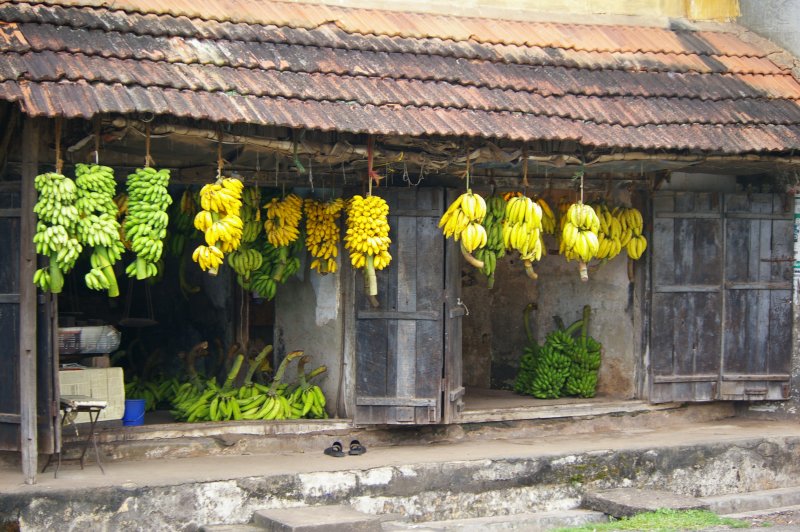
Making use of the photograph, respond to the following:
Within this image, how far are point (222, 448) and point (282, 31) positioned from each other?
3173 mm

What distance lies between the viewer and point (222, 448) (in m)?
8.75

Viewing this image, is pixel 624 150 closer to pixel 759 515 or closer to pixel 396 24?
pixel 396 24

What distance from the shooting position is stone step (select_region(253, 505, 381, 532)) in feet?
24.3

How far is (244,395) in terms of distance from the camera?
30.9 feet

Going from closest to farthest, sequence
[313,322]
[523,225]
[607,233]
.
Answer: [523,225] → [313,322] → [607,233]

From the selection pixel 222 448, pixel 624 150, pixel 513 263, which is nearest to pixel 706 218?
pixel 624 150

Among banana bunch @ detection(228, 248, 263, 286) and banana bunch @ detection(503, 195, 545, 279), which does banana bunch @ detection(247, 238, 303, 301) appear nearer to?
banana bunch @ detection(228, 248, 263, 286)

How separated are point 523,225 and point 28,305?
3601 millimetres

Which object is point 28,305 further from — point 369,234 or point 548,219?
point 548,219

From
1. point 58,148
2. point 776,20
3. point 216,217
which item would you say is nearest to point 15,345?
point 58,148

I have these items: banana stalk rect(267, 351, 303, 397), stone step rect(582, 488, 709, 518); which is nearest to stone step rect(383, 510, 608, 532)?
stone step rect(582, 488, 709, 518)

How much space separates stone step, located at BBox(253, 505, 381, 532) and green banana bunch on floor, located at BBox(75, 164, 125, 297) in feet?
6.01

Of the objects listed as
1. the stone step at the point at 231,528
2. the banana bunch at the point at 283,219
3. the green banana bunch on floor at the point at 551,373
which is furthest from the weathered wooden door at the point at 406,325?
the green banana bunch on floor at the point at 551,373

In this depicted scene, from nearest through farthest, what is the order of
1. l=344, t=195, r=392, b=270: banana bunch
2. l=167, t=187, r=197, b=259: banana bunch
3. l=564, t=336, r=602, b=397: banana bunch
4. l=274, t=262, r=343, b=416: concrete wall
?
1. l=344, t=195, r=392, b=270: banana bunch
2. l=167, t=187, r=197, b=259: banana bunch
3. l=274, t=262, r=343, b=416: concrete wall
4. l=564, t=336, r=602, b=397: banana bunch
